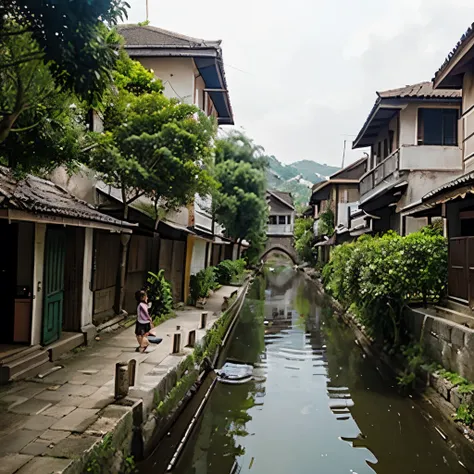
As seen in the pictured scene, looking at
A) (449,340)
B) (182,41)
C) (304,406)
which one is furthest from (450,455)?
(182,41)

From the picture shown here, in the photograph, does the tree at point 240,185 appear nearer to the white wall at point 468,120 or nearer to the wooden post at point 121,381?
the white wall at point 468,120

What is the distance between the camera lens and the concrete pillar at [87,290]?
379 inches

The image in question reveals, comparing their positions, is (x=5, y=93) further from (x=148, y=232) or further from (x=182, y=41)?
(x=182, y=41)

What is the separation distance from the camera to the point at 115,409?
5.81 metres

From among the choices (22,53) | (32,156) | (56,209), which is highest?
(22,53)

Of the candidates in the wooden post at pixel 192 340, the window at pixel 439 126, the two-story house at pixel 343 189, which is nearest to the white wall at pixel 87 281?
the wooden post at pixel 192 340

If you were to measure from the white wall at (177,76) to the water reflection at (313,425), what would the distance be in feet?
33.3

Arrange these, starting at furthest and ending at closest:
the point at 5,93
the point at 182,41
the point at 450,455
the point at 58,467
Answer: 1. the point at 182,41
2. the point at 450,455
3. the point at 5,93
4. the point at 58,467

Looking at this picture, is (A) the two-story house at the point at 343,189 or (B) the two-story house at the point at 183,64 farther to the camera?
→ (A) the two-story house at the point at 343,189

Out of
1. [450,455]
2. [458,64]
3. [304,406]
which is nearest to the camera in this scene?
[450,455]

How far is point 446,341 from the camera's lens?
8.59 m

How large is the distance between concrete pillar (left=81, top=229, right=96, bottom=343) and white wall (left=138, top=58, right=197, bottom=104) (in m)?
9.74

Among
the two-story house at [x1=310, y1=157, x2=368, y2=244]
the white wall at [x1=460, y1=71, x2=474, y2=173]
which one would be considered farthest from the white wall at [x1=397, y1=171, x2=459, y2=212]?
the two-story house at [x1=310, y1=157, x2=368, y2=244]

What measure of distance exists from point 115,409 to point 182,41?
53.7 feet
